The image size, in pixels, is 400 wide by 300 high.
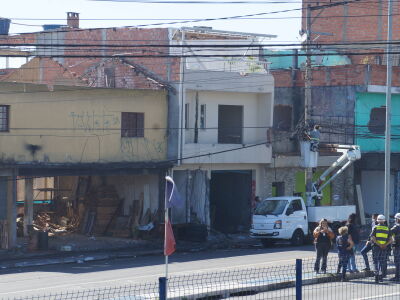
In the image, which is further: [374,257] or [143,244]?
[143,244]

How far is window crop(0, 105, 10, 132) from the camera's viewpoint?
2804 centimetres

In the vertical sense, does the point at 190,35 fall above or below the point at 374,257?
above

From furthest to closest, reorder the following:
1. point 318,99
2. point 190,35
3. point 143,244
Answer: point 318,99 < point 190,35 < point 143,244

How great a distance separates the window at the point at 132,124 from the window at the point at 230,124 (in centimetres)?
473

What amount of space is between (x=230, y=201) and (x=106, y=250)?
9007 mm

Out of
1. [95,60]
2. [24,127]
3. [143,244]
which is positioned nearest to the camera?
[24,127]

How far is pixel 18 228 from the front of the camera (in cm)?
3189

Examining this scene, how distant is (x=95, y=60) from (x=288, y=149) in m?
10.1

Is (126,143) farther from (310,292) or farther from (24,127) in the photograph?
(310,292)

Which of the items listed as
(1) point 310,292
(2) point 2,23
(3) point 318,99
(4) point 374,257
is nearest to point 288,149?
(3) point 318,99

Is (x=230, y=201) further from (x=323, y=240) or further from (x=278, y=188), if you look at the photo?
(x=323, y=240)

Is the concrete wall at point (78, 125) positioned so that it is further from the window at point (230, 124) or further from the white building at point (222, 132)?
the window at point (230, 124)

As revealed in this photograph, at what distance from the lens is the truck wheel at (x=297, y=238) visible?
99.0 ft

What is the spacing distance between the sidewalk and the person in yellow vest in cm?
1040
